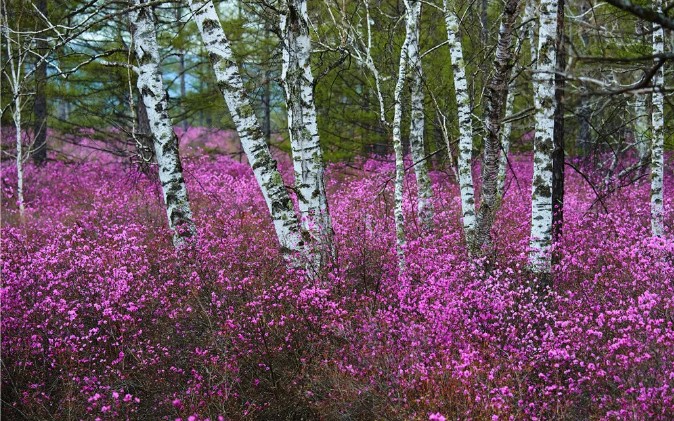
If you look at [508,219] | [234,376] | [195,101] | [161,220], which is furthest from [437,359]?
[195,101]

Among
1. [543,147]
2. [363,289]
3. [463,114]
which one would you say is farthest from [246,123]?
[543,147]

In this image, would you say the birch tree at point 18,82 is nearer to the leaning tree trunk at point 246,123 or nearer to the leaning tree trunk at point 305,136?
the leaning tree trunk at point 246,123

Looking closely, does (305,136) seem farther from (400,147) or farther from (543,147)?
(543,147)

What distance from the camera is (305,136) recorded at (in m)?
6.06

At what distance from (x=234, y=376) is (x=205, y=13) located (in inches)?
148

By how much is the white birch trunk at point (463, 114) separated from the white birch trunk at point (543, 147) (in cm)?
98

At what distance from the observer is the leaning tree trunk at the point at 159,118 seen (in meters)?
7.17

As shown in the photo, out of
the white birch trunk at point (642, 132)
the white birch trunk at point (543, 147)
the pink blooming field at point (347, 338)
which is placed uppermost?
the white birch trunk at point (642, 132)

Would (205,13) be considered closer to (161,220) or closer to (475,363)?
(475,363)

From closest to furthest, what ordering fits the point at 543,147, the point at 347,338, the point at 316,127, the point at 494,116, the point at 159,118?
the point at 347,338 < the point at 494,116 < the point at 543,147 < the point at 316,127 < the point at 159,118

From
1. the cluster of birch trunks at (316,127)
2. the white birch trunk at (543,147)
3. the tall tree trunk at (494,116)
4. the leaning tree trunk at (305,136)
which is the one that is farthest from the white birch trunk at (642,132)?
the leaning tree trunk at (305,136)

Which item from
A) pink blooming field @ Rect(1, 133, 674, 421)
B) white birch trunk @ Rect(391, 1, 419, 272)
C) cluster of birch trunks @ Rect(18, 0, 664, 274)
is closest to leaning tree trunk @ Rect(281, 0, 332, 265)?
cluster of birch trunks @ Rect(18, 0, 664, 274)

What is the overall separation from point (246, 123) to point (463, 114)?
2733mm

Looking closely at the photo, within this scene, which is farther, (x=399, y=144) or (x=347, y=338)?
(x=399, y=144)
